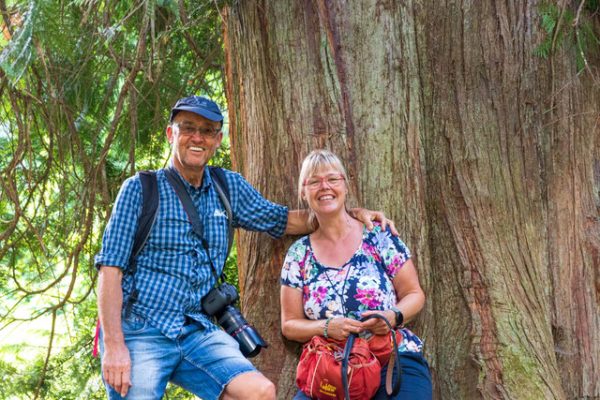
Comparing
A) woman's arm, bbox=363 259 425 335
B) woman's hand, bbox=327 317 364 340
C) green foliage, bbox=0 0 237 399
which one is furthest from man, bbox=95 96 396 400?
green foliage, bbox=0 0 237 399

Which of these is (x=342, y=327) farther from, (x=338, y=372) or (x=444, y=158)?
(x=444, y=158)

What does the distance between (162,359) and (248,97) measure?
5.51ft

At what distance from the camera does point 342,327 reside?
3.58 meters

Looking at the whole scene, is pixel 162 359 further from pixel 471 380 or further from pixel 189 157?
pixel 471 380

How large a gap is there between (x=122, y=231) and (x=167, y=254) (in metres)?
0.22

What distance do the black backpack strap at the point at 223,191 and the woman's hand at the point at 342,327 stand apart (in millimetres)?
570

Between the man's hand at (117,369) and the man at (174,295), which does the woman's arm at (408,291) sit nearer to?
the man at (174,295)

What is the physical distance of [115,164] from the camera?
6.45 m

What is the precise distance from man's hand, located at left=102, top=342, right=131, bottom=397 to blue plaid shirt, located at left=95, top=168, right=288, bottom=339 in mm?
186

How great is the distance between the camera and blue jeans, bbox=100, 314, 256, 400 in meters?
3.27

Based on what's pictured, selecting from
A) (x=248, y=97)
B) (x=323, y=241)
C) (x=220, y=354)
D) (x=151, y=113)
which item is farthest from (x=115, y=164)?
(x=220, y=354)

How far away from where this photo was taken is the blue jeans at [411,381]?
11.6 ft

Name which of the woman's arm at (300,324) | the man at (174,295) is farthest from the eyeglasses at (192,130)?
the woman's arm at (300,324)

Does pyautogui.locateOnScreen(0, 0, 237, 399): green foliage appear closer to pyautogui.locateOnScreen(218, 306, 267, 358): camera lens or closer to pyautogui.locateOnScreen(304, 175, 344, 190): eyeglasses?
pyautogui.locateOnScreen(304, 175, 344, 190): eyeglasses
